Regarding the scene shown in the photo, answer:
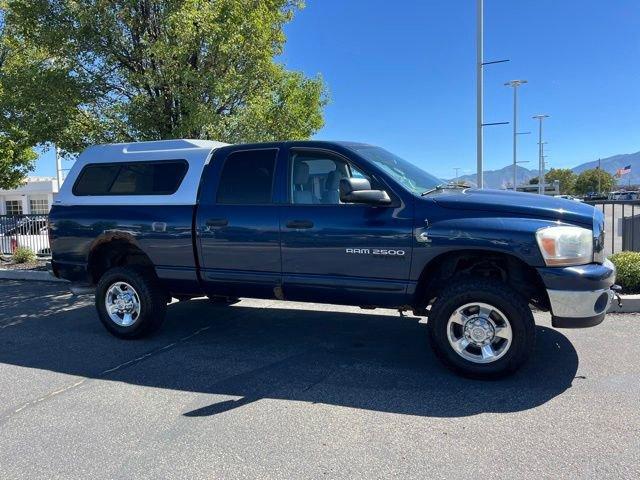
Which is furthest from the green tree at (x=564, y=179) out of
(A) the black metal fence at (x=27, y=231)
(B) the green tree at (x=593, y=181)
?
(A) the black metal fence at (x=27, y=231)

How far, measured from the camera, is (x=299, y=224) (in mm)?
4875

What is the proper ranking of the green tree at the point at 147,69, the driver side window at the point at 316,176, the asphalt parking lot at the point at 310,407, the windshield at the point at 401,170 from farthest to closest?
1. the green tree at the point at 147,69
2. the driver side window at the point at 316,176
3. the windshield at the point at 401,170
4. the asphalt parking lot at the point at 310,407

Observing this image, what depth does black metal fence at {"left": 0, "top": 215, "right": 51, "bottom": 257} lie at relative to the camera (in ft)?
43.3

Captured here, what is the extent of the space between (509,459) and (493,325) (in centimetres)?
134

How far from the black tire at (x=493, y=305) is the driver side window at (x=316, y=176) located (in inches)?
53.6

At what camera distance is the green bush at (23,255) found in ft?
40.6

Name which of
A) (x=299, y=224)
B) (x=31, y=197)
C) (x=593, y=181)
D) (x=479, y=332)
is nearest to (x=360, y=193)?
(x=299, y=224)

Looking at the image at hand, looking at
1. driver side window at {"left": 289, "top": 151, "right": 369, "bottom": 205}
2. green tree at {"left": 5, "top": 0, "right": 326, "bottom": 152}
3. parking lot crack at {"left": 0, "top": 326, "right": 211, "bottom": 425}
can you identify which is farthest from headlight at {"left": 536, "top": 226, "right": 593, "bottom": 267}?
green tree at {"left": 5, "top": 0, "right": 326, "bottom": 152}

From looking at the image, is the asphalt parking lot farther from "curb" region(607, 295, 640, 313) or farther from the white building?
the white building

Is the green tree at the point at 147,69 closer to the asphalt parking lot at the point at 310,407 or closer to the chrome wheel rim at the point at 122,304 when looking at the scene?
the chrome wheel rim at the point at 122,304

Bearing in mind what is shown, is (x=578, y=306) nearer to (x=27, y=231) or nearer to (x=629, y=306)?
(x=629, y=306)

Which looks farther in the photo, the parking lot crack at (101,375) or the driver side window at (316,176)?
the driver side window at (316,176)

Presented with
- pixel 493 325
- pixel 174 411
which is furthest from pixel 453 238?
pixel 174 411

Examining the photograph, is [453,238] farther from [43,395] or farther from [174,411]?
[43,395]
